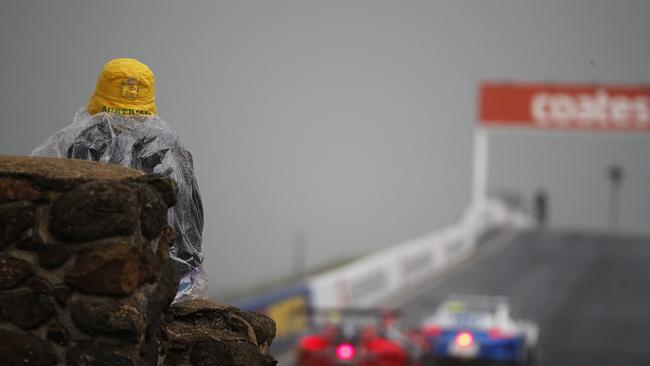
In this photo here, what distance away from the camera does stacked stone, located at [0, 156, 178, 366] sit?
2.94 meters

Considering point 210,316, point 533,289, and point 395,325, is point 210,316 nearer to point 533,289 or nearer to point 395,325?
point 395,325

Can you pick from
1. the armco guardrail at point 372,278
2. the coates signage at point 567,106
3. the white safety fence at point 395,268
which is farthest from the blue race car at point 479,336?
the coates signage at point 567,106

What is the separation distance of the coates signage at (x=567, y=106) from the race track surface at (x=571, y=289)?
435 cm

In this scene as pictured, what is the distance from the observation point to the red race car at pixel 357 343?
14555 millimetres

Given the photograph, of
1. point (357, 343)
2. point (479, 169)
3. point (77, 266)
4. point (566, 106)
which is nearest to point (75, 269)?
point (77, 266)

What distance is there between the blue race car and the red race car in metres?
0.29

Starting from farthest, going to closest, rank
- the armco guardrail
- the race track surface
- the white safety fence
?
the white safety fence < the race track surface < the armco guardrail

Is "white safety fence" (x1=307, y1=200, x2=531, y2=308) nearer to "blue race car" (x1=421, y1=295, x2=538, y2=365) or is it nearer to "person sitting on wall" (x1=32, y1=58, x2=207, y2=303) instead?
"blue race car" (x1=421, y1=295, x2=538, y2=365)

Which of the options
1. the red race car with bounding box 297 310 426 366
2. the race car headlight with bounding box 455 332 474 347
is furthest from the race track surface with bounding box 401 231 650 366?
the red race car with bounding box 297 310 426 366

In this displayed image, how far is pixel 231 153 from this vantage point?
7.62 metres

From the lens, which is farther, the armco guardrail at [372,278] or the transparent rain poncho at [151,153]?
the armco guardrail at [372,278]

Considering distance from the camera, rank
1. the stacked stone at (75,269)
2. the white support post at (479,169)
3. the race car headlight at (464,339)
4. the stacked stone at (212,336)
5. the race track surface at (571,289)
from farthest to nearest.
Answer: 1. the white support post at (479,169)
2. the race track surface at (571,289)
3. the race car headlight at (464,339)
4. the stacked stone at (212,336)
5. the stacked stone at (75,269)

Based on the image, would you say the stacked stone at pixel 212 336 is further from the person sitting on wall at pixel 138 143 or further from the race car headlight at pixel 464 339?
the race car headlight at pixel 464 339

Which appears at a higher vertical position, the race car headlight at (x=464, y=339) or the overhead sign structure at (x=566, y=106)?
the overhead sign structure at (x=566, y=106)
